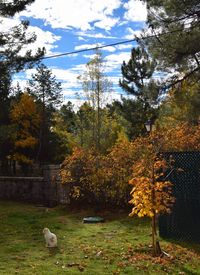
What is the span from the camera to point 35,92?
3406cm

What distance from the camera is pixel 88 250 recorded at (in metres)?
7.53

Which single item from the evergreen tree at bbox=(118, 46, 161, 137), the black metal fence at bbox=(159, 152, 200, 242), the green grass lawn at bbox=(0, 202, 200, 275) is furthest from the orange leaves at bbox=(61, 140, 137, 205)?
the evergreen tree at bbox=(118, 46, 161, 137)

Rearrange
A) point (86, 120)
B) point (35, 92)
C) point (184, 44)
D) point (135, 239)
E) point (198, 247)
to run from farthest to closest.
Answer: point (35, 92) < point (86, 120) < point (184, 44) < point (135, 239) < point (198, 247)

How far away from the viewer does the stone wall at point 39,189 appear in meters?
13.9

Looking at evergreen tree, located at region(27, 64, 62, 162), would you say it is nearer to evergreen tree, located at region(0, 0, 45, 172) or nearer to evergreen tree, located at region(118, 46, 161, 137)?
evergreen tree, located at region(118, 46, 161, 137)

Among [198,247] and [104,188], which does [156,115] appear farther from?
[198,247]

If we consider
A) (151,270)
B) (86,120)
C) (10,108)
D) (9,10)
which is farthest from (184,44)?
(10,108)

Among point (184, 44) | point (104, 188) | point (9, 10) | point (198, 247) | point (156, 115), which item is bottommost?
point (198, 247)

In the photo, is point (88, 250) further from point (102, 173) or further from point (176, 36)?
point (176, 36)

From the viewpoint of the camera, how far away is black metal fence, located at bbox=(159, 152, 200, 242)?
316 inches

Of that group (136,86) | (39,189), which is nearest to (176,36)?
(39,189)

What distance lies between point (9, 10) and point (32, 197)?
270 inches

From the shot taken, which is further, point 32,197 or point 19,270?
point 32,197

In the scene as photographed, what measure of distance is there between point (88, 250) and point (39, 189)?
7647 millimetres
